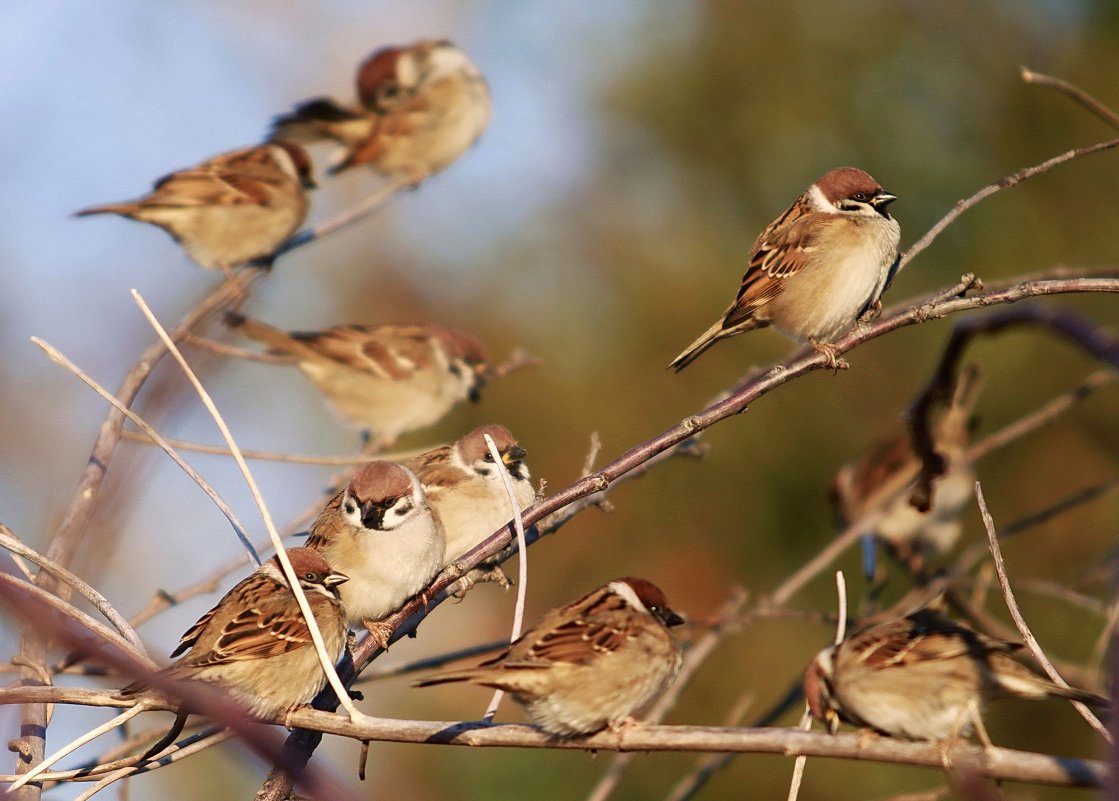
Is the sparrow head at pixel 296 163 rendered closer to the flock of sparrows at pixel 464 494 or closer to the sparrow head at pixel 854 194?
the flock of sparrows at pixel 464 494

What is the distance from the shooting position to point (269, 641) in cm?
293

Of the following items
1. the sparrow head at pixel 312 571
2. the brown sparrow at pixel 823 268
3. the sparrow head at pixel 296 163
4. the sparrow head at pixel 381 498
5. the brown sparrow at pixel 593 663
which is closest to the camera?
the brown sparrow at pixel 593 663

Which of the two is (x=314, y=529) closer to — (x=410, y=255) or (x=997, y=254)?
(x=997, y=254)

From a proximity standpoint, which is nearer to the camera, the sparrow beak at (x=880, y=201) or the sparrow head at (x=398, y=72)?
Answer: the sparrow beak at (x=880, y=201)

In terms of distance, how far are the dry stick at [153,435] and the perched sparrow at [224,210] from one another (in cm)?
383

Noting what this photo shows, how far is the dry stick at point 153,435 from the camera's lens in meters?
1.85

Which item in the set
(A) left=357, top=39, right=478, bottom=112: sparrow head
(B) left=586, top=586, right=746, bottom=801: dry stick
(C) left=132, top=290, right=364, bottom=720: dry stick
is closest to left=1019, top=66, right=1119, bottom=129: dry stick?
A: (B) left=586, top=586, right=746, bottom=801: dry stick

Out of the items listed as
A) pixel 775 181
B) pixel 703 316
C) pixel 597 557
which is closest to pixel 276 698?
pixel 597 557

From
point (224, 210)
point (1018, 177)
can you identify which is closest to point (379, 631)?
point (1018, 177)

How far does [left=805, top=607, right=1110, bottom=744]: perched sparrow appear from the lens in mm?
2412

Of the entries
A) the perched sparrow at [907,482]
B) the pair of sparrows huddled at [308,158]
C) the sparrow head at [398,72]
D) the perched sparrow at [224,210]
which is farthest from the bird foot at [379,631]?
the sparrow head at [398,72]

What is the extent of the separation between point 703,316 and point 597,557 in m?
1.94

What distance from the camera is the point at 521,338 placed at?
9.30 metres

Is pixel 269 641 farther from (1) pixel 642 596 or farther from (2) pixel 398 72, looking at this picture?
(2) pixel 398 72
